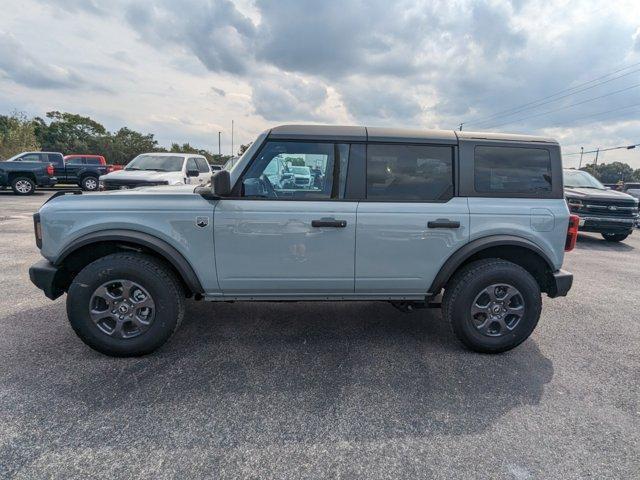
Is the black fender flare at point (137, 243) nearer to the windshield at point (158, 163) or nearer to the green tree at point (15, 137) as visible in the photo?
the windshield at point (158, 163)

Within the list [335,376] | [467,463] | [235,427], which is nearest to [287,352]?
[335,376]

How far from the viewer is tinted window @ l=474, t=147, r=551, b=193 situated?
3.27m

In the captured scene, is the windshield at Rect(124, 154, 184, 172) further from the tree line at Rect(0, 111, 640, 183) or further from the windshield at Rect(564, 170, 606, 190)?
the tree line at Rect(0, 111, 640, 183)

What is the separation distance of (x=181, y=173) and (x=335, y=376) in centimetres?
863

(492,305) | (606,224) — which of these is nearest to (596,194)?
(606,224)

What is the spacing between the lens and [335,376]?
9.57 ft

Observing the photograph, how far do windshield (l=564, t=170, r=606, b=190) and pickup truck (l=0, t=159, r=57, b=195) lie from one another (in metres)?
19.3

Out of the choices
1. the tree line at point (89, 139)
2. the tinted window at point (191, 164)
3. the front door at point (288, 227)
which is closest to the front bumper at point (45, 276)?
the front door at point (288, 227)

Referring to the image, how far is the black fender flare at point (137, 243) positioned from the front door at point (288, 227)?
0.29 m

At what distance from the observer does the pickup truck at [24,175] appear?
15180 millimetres

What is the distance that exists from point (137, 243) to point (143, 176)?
705 cm

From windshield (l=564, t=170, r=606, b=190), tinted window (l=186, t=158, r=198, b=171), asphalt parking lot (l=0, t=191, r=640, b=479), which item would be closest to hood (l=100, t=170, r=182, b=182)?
tinted window (l=186, t=158, r=198, b=171)

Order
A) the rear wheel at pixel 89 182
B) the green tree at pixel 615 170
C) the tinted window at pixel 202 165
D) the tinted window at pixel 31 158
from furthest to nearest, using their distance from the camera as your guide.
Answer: the green tree at pixel 615 170, the rear wheel at pixel 89 182, the tinted window at pixel 31 158, the tinted window at pixel 202 165

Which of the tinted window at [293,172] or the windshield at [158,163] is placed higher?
the windshield at [158,163]
